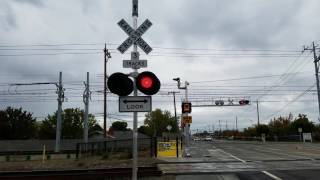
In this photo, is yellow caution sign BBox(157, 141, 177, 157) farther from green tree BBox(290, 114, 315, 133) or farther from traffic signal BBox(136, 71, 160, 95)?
green tree BBox(290, 114, 315, 133)

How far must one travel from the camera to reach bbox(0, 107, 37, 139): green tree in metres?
97.1

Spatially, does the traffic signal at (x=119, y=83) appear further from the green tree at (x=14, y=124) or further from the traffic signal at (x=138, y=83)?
the green tree at (x=14, y=124)

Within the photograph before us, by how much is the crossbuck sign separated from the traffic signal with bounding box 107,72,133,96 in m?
0.72

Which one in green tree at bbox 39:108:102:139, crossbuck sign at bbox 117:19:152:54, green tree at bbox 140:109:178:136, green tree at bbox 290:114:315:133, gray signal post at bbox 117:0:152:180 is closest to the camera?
gray signal post at bbox 117:0:152:180

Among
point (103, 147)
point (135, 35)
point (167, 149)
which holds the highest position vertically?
→ point (135, 35)

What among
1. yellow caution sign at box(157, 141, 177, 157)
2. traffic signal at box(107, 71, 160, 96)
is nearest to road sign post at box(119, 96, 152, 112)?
traffic signal at box(107, 71, 160, 96)

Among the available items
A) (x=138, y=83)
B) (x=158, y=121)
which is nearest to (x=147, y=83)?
(x=138, y=83)

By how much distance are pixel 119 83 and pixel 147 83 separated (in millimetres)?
658

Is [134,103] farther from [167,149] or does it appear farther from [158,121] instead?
[158,121]

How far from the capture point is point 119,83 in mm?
11805

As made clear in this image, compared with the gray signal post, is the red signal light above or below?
below

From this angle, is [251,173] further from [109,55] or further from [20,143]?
[20,143]

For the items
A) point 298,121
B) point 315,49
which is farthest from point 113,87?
point 298,121

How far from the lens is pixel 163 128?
14438cm
